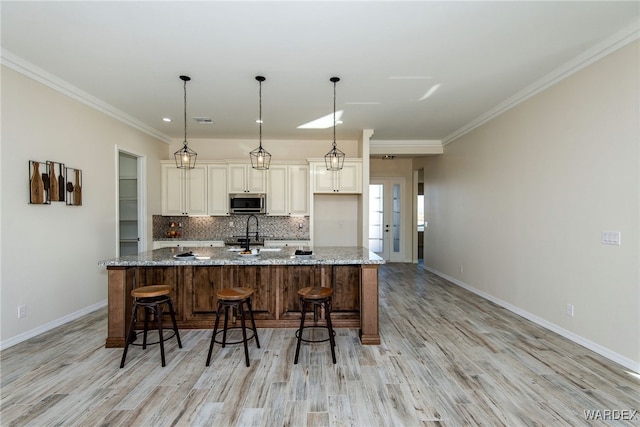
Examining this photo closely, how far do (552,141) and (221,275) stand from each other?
397 cm

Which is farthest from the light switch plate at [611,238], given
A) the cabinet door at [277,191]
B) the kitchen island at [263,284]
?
the cabinet door at [277,191]

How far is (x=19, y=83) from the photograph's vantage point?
10.0 ft

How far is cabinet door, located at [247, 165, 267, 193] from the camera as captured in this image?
5.75 metres

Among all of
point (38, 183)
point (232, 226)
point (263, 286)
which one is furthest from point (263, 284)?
Result: point (232, 226)

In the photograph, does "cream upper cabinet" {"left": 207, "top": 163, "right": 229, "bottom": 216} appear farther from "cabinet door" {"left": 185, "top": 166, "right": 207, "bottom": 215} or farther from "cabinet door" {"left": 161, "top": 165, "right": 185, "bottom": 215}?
"cabinet door" {"left": 161, "top": 165, "right": 185, "bottom": 215}

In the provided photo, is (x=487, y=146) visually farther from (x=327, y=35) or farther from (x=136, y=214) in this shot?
(x=136, y=214)

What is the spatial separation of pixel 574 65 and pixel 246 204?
16.1 feet

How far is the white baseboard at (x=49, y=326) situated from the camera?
9.69ft

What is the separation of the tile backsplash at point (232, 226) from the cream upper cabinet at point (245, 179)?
597 millimetres

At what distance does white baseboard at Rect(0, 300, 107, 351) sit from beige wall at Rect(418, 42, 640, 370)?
5584 millimetres

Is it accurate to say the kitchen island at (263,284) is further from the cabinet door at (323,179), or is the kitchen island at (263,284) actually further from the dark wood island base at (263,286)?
the cabinet door at (323,179)

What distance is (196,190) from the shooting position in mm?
5777

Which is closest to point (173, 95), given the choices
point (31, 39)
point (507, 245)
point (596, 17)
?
point (31, 39)

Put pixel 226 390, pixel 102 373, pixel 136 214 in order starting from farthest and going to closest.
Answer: pixel 136 214 < pixel 102 373 < pixel 226 390
